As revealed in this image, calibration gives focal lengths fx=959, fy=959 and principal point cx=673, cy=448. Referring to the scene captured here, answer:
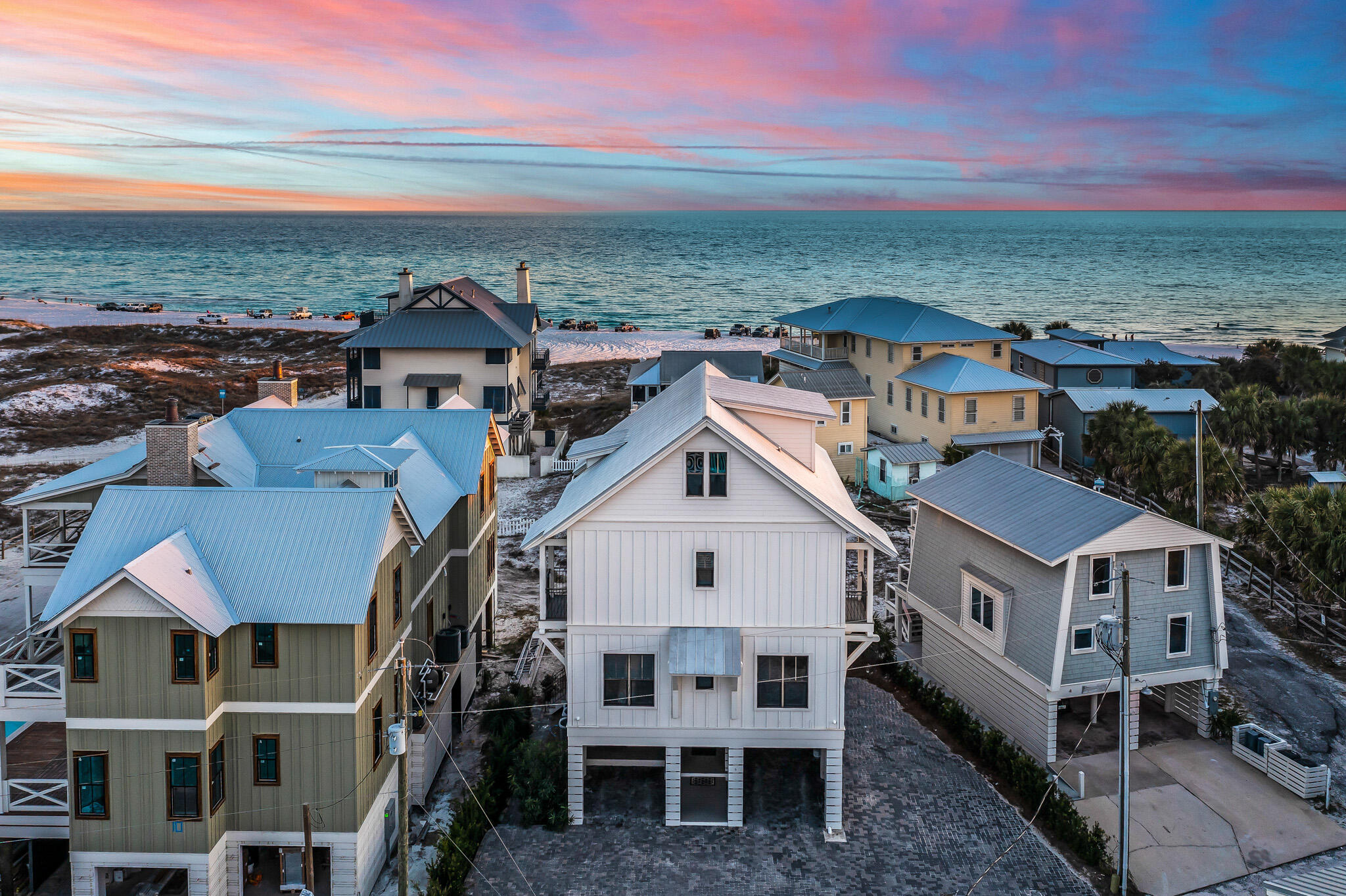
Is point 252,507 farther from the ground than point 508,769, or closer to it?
farther from the ground

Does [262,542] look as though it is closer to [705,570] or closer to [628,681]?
[628,681]

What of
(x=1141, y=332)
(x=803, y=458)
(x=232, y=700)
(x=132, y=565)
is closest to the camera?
(x=132, y=565)

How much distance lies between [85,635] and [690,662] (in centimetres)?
1153

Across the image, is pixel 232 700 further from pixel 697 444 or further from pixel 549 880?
pixel 697 444

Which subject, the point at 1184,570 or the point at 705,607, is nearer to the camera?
the point at 705,607

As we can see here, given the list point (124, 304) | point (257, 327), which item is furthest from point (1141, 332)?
point (124, 304)

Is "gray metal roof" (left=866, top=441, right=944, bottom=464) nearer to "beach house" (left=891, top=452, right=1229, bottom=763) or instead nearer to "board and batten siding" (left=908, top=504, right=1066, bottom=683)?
"board and batten siding" (left=908, top=504, right=1066, bottom=683)

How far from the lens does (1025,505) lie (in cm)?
2581

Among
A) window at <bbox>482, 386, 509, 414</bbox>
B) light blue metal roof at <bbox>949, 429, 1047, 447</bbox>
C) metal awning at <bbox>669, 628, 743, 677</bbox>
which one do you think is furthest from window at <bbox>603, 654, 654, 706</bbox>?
window at <bbox>482, 386, 509, 414</bbox>

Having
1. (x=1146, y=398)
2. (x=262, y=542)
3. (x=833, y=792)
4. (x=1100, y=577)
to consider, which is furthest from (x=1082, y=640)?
(x=1146, y=398)

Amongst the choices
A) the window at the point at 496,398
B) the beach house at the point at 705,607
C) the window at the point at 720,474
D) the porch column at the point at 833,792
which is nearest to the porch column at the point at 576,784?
the beach house at the point at 705,607

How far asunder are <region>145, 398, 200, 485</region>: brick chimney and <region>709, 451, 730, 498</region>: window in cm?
1254

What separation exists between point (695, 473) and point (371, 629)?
7.41m

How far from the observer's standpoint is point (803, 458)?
2436 centimetres
